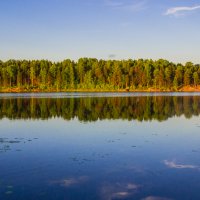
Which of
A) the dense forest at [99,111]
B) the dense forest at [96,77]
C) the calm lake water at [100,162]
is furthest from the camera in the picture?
the dense forest at [96,77]

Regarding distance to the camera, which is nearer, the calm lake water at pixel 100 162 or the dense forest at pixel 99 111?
the calm lake water at pixel 100 162

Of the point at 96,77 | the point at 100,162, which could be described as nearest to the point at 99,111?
the point at 100,162

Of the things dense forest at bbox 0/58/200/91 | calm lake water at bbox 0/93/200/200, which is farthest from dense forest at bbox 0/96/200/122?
dense forest at bbox 0/58/200/91

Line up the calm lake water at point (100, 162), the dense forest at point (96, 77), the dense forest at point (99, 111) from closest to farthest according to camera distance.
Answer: the calm lake water at point (100, 162), the dense forest at point (99, 111), the dense forest at point (96, 77)

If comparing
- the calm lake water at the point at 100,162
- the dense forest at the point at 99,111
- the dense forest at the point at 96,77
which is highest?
the dense forest at the point at 96,77

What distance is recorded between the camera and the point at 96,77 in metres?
177

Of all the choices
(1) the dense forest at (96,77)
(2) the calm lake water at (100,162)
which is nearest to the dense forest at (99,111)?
(2) the calm lake water at (100,162)

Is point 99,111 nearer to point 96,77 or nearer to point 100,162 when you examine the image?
point 100,162

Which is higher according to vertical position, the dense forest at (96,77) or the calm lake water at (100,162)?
the dense forest at (96,77)

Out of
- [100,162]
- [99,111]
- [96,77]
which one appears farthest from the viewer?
[96,77]

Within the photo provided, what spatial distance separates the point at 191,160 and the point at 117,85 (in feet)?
492

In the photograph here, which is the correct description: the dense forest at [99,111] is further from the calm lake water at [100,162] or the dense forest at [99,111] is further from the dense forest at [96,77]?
the dense forest at [96,77]

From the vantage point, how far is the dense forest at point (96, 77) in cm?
16875

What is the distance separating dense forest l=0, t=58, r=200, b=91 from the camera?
16875cm
